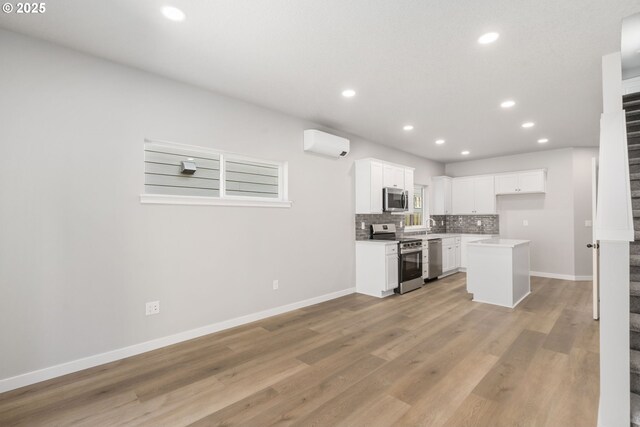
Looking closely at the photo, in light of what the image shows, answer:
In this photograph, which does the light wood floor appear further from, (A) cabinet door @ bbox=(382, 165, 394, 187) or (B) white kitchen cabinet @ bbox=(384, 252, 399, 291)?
(A) cabinet door @ bbox=(382, 165, 394, 187)

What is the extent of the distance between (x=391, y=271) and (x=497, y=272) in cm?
148

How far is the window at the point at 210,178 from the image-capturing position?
3.00 meters

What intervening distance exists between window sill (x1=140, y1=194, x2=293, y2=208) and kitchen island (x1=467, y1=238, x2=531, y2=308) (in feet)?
9.58

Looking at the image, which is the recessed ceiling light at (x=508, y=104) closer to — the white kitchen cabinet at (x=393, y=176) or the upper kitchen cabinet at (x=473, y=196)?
the white kitchen cabinet at (x=393, y=176)

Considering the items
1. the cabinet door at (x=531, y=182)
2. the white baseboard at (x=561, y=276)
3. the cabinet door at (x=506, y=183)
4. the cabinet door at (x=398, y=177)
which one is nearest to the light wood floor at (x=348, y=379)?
the cabinet door at (x=398, y=177)

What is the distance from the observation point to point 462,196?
7098 mm

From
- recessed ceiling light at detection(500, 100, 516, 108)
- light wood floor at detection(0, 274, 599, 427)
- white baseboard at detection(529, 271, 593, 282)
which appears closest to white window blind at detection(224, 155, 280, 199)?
light wood floor at detection(0, 274, 599, 427)

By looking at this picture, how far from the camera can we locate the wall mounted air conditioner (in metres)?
4.20

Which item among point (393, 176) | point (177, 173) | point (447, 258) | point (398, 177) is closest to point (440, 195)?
point (447, 258)

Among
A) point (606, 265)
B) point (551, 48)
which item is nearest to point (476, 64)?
point (551, 48)

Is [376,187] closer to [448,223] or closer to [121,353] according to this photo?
[448,223]

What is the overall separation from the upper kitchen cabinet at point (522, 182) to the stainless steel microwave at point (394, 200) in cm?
247

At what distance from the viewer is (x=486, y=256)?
14.3ft

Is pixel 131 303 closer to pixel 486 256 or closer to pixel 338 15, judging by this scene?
pixel 338 15
